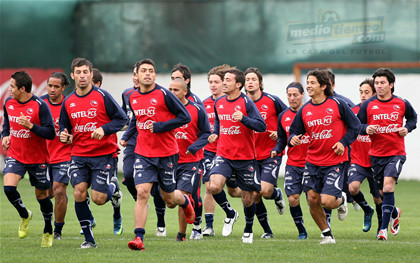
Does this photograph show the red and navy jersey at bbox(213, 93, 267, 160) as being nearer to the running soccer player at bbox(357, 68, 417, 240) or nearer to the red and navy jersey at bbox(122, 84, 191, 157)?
the red and navy jersey at bbox(122, 84, 191, 157)

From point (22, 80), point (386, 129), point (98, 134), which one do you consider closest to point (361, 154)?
point (386, 129)

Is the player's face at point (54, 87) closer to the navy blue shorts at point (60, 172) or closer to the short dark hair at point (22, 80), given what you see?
the short dark hair at point (22, 80)

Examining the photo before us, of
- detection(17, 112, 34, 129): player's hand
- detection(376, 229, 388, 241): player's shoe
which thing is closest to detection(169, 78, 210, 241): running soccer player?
detection(17, 112, 34, 129): player's hand

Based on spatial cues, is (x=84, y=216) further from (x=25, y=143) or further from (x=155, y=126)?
(x=25, y=143)

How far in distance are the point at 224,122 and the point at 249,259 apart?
107 inches

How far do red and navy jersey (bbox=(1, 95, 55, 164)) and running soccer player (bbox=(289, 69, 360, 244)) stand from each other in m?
3.29

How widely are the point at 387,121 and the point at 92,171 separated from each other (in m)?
4.42

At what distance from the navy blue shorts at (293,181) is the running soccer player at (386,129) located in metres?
1.08

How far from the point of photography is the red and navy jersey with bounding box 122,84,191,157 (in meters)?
9.89

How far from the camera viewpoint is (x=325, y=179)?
33.9 feet

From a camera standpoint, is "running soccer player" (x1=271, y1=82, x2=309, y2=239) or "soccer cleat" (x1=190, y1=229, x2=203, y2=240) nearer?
"soccer cleat" (x1=190, y1=229, x2=203, y2=240)

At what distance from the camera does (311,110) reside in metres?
10.5

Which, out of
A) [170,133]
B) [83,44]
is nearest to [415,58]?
[83,44]

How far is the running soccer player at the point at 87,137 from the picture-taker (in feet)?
32.2
